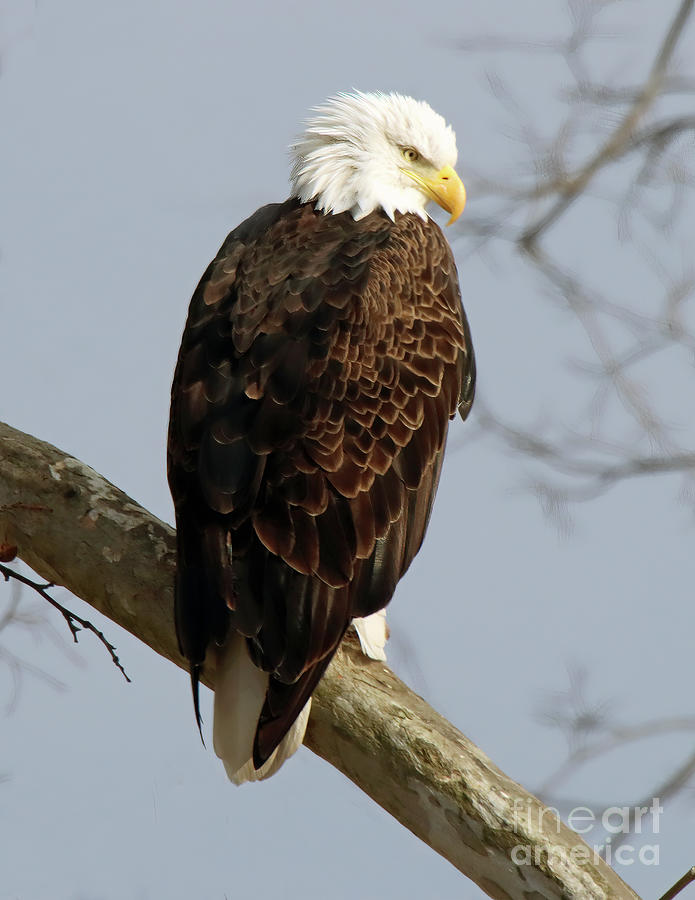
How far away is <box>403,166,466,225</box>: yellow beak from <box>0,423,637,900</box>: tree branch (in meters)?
1.69

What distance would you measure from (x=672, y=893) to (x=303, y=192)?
282 cm

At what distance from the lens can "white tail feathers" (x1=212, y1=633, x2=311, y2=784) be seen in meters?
3.51

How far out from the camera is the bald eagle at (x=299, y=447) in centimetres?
348

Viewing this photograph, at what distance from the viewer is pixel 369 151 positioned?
473cm

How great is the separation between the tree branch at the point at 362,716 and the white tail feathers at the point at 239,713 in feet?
0.30

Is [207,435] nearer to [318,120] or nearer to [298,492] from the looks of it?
[298,492]

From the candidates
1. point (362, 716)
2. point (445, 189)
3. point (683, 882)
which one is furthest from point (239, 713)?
point (445, 189)

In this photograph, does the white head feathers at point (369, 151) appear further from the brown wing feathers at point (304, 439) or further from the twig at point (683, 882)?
the twig at point (683, 882)

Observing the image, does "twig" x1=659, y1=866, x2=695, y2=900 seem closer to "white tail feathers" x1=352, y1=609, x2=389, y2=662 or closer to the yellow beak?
"white tail feathers" x1=352, y1=609, x2=389, y2=662

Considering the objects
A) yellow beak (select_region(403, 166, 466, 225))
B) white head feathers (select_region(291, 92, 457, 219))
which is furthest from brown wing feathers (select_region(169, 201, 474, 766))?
yellow beak (select_region(403, 166, 466, 225))

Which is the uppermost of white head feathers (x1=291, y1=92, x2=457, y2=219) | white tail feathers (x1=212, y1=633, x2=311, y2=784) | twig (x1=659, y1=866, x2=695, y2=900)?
white head feathers (x1=291, y1=92, x2=457, y2=219)

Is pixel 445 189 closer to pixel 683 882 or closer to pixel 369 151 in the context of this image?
pixel 369 151

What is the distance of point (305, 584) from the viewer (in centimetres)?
350

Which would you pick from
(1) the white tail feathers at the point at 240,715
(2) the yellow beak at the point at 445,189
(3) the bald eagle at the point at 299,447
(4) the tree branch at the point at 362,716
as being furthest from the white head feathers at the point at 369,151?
(1) the white tail feathers at the point at 240,715
